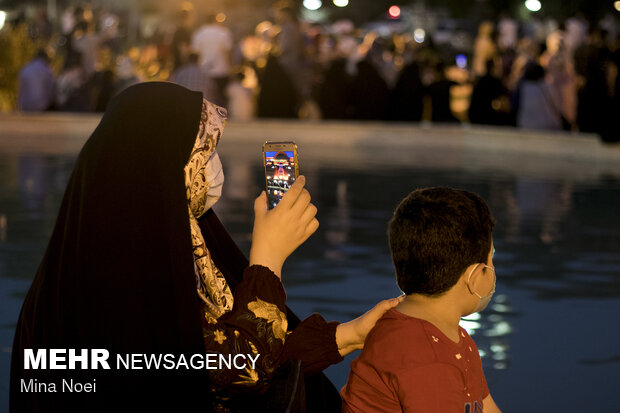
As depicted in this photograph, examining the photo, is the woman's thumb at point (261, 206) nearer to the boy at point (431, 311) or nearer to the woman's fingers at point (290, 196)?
the woman's fingers at point (290, 196)

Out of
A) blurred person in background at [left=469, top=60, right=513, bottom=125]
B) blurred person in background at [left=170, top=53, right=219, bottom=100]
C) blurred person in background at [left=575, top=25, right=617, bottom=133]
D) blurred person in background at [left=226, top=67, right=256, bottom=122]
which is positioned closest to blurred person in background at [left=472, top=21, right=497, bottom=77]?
blurred person in background at [left=469, top=60, right=513, bottom=125]

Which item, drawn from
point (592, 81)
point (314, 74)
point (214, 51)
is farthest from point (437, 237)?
point (314, 74)

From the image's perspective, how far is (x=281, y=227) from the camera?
2746 millimetres

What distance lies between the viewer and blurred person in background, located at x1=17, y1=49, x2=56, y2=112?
20.9 metres

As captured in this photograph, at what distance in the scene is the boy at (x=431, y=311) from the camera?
2.56 m

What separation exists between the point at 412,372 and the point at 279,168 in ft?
2.03

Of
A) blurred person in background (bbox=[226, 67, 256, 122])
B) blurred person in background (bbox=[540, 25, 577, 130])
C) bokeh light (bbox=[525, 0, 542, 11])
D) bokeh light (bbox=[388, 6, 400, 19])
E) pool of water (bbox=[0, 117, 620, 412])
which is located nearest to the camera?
pool of water (bbox=[0, 117, 620, 412])

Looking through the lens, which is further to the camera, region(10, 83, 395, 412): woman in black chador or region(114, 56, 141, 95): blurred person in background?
region(114, 56, 141, 95): blurred person in background

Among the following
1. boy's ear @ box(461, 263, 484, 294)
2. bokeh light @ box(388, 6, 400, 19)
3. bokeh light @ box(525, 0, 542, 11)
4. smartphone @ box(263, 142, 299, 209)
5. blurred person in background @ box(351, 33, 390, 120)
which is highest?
bokeh light @ box(525, 0, 542, 11)

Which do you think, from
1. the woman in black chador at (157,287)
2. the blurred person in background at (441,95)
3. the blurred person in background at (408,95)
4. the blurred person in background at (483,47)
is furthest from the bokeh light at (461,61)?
the woman in black chador at (157,287)

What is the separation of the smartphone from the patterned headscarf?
0.40 feet

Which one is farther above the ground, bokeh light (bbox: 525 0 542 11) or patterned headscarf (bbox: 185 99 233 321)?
bokeh light (bbox: 525 0 542 11)

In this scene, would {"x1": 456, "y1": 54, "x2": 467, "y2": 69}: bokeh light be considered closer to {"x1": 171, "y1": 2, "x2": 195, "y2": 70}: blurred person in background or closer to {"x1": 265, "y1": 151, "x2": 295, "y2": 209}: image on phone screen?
{"x1": 171, "y1": 2, "x2": 195, "y2": 70}: blurred person in background

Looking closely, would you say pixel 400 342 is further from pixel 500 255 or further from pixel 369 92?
pixel 369 92
